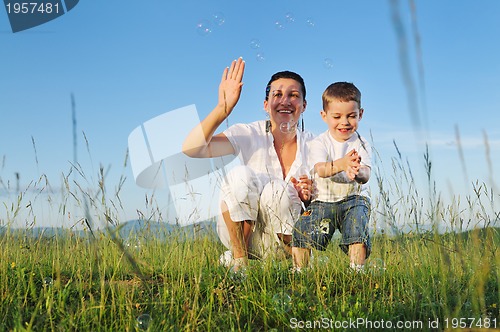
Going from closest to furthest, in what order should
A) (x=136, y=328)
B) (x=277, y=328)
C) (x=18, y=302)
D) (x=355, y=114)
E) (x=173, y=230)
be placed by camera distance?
(x=136, y=328), (x=277, y=328), (x=18, y=302), (x=173, y=230), (x=355, y=114)

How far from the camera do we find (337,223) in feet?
14.8

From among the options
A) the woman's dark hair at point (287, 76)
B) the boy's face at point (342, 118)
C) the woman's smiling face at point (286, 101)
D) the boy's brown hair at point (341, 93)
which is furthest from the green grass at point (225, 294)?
the woman's dark hair at point (287, 76)

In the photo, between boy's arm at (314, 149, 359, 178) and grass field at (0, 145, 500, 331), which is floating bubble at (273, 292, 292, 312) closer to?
grass field at (0, 145, 500, 331)

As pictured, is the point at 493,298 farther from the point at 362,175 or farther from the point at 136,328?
the point at 136,328

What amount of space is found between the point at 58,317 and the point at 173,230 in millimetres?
1291

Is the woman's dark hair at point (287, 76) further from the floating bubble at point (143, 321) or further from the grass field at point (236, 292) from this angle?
the floating bubble at point (143, 321)

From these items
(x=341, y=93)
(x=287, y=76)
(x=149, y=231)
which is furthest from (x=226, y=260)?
(x=287, y=76)

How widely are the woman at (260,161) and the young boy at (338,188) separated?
0.17 metres

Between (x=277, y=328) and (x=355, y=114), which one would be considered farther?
(x=355, y=114)

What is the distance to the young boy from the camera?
4258 mm

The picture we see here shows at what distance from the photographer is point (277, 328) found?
118 inches

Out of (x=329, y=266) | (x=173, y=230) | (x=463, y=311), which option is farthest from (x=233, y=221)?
(x=463, y=311)

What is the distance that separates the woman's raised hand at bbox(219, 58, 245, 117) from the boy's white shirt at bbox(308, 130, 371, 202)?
864mm

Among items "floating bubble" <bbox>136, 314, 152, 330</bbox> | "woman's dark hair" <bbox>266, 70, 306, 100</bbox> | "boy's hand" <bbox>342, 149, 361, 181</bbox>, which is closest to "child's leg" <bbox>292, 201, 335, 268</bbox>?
"boy's hand" <bbox>342, 149, 361, 181</bbox>
